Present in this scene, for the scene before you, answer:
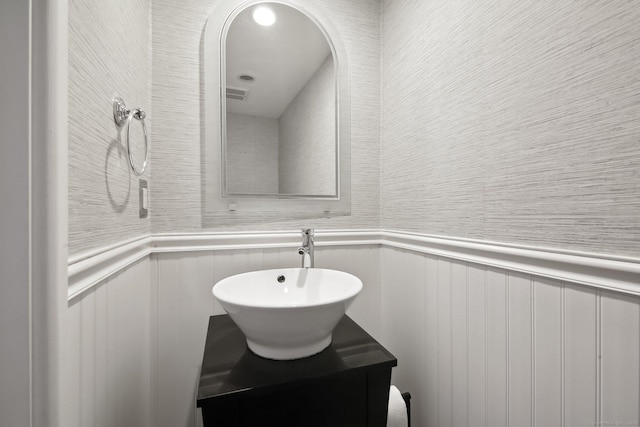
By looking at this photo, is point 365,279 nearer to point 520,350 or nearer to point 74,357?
point 520,350

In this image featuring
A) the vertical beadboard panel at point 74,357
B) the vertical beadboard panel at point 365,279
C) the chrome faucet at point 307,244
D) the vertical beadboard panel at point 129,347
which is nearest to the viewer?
the vertical beadboard panel at point 74,357

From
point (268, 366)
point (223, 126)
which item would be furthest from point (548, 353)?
point (223, 126)

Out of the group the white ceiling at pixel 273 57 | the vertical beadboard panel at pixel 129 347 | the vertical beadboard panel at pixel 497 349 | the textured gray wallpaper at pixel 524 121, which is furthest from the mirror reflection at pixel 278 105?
the vertical beadboard panel at pixel 497 349

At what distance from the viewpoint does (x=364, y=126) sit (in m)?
1.34

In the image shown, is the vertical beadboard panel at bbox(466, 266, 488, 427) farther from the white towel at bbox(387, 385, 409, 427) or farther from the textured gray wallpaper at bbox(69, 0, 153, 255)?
the textured gray wallpaper at bbox(69, 0, 153, 255)

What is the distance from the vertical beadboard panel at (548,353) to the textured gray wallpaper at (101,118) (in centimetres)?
102

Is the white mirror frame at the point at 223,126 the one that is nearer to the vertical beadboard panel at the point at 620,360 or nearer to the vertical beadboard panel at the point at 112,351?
the vertical beadboard panel at the point at 112,351

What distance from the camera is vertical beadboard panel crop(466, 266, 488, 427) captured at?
81 cm

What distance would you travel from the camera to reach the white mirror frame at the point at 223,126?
1.13 m

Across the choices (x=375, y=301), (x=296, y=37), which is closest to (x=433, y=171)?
(x=375, y=301)

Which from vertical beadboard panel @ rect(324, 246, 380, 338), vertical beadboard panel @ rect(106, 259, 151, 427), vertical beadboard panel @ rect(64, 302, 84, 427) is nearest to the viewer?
vertical beadboard panel @ rect(64, 302, 84, 427)

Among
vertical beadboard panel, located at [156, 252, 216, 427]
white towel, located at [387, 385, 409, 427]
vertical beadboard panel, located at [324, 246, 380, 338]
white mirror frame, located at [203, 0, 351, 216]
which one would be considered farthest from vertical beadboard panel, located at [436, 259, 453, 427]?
vertical beadboard panel, located at [156, 252, 216, 427]

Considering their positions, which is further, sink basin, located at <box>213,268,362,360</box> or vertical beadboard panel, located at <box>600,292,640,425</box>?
sink basin, located at <box>213,268,362,360</box>

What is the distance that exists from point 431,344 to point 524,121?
781mm
